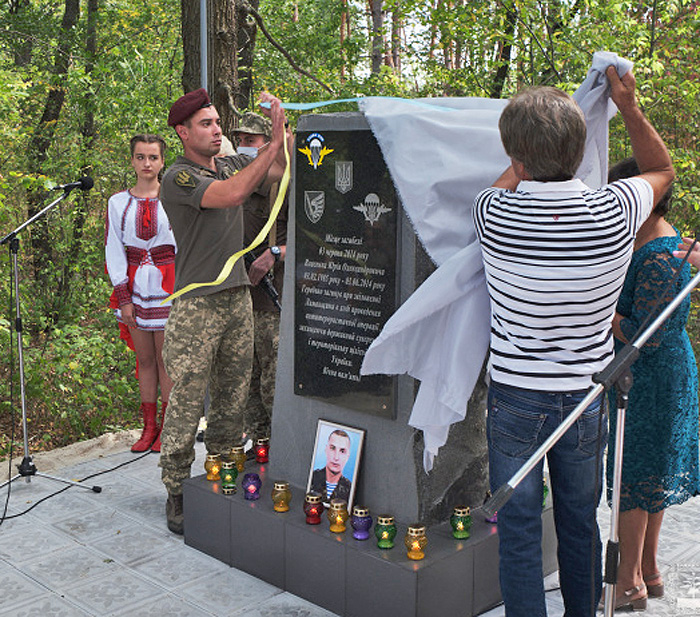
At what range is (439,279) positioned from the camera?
121 inches

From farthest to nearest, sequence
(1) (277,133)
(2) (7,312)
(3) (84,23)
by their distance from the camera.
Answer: (3) (84,23)
(2) (7,312)
(1) (277,133)

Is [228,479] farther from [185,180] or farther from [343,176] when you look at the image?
[343,176]

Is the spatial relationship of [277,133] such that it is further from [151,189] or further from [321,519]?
[151,189]

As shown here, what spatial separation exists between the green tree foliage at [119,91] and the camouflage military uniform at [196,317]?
1963 millimetres

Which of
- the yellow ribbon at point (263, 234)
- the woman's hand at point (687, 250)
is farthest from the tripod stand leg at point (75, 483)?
the woman's hand at point (687, 250)

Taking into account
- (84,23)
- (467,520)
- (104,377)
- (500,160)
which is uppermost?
(84,23)

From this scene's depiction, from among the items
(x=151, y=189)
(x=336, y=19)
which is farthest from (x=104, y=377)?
(x=336, y=19)

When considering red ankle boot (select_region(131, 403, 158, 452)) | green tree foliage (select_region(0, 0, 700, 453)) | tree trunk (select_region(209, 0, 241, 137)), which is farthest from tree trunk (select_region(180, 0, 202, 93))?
red ankle boot (select_region(131, 403, 158, 452))

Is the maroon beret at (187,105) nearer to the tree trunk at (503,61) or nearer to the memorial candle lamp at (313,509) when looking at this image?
the memorial candle lamp at (313,509)

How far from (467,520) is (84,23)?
10.4m

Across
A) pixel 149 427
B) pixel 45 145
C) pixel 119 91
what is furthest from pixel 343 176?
pixel 45 145

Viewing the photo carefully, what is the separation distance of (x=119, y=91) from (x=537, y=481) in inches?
301

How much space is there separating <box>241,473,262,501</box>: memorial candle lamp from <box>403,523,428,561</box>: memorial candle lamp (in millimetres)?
931

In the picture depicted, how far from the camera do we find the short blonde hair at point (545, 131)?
2520mm
